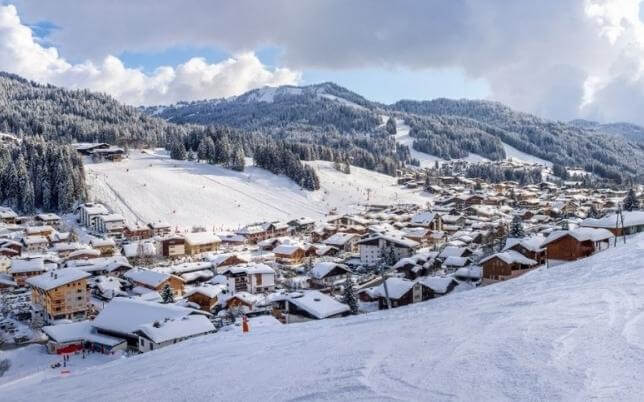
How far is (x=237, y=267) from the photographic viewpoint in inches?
1810

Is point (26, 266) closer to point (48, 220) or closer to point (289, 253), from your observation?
point (48, 220)

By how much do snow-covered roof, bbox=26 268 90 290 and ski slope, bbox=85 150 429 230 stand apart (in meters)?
33.5

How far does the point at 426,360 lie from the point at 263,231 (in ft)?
199

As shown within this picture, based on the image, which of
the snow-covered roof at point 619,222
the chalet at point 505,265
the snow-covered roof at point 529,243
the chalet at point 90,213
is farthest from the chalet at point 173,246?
the snow-covered roof at point 619,222

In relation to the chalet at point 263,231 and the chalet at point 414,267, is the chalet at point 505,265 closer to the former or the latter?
the chalet at point 414,267

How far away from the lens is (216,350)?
1388 centimetres

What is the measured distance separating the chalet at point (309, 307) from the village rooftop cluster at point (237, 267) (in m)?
0.08

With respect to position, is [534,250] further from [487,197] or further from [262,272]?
[487,197]

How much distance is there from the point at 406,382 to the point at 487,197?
98.1m

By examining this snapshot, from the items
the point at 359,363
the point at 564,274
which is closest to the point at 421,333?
the point at 359,363

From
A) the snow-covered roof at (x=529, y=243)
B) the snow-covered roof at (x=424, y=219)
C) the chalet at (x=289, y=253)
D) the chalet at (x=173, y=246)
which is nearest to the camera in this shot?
the snow-covered roof at (x=529, y=243)

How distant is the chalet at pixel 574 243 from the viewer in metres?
32.7

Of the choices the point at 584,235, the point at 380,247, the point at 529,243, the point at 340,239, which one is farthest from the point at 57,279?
the point at 584,235

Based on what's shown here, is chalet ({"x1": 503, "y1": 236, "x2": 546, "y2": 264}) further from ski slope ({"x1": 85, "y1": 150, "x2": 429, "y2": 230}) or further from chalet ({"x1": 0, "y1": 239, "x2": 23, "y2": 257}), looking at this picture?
chalet ({"x1": 0, "y1": 239, "x2": 23, "y2": 257})
